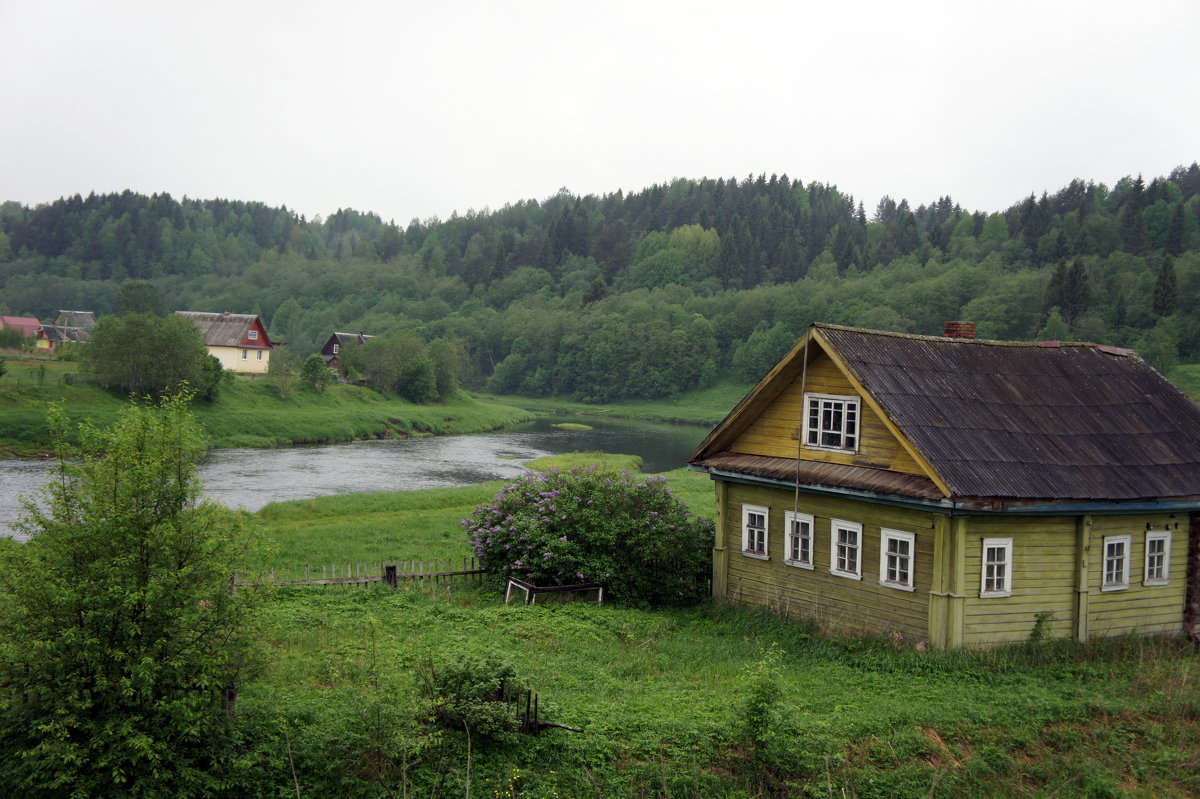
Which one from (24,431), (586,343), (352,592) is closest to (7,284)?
(586,343)

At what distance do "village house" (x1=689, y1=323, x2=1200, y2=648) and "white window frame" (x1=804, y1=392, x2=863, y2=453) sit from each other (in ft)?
0.11

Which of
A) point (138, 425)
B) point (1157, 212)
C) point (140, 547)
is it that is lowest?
point (140, 547)

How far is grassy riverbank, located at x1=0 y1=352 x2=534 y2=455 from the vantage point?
5556 cm

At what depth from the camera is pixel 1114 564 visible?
1884 cm

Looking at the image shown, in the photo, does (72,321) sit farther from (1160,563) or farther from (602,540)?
(1160,563)

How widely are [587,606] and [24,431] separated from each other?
150 ft

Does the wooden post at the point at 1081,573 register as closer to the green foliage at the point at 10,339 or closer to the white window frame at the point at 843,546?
the white window frame at the point at 843,546

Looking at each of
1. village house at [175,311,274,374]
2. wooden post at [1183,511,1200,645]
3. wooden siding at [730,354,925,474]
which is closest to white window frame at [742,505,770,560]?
wooden siding at [730,354,925,474]

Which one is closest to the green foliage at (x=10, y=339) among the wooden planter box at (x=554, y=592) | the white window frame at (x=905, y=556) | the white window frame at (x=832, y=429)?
the wooden planter box at (x=554, y=592)

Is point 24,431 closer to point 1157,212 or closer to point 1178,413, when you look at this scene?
point 1178,413

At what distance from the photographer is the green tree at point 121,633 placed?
36.1ft

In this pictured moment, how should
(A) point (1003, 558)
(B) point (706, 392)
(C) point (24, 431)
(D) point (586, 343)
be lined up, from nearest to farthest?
(A) point (1003, 558) → (C) point (24, 431) → (B) point (706, 392) → (D) point (586, 343)

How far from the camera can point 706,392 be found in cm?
13350

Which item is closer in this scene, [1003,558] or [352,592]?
[1003,558]
